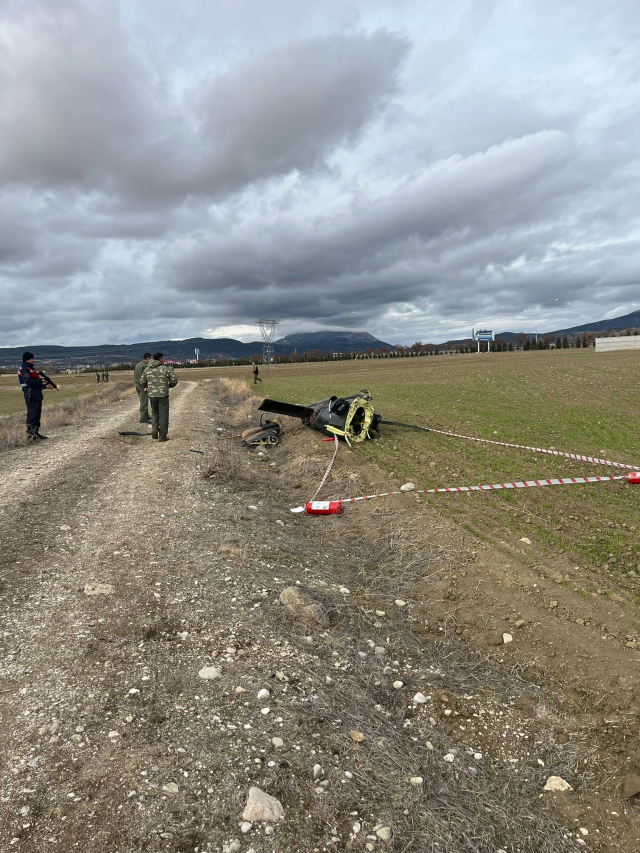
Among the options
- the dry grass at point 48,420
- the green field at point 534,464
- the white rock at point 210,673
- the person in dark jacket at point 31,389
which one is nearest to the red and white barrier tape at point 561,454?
the green field at point 534,464

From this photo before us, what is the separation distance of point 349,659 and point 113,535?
3931mm

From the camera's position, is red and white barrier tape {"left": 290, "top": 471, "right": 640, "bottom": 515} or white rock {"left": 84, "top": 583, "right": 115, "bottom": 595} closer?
white rock {"left": 84, "top": 583, "right": 115, "bottom": 595}

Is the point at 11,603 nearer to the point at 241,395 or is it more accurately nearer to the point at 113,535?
the point at 113,535

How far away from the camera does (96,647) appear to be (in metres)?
4.14

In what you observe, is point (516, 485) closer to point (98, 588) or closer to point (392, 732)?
point (392, 732)

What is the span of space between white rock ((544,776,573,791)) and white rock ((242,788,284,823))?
1832 mm

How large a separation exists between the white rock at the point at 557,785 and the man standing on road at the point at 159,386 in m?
11.4

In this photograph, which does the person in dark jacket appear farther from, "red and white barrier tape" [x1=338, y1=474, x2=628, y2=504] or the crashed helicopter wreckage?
"red and white barrier tape" [x1=338, y1=474, x2=628, y2=504]

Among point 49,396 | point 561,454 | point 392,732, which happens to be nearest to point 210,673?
point 392,732

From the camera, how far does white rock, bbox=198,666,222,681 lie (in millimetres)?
3881

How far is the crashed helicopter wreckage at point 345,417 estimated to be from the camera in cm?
1323

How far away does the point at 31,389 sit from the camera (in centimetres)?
1421

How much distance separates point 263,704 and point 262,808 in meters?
0.89

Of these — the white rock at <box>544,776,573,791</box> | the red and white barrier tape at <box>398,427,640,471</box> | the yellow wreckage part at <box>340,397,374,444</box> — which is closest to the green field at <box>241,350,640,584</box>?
the red and white barrier tape at <box>398,427,640,471</box>
